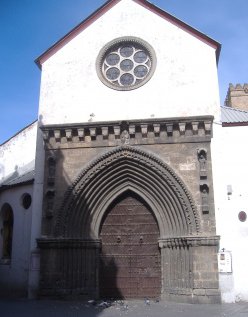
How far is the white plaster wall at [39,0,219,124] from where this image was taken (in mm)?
14320

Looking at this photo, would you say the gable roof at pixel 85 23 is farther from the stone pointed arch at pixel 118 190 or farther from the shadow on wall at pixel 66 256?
the stone pointed arch at pixel 118 190

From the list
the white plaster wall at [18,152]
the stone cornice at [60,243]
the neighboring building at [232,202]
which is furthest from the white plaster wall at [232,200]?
the white plaster wall at [18,152]

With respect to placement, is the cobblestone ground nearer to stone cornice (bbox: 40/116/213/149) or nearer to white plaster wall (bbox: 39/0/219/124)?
stone cornice (bbox: 40/116/213/149)

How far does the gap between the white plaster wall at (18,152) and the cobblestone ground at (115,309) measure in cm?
739

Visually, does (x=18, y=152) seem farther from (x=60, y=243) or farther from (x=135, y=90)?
(x=135, y=90)

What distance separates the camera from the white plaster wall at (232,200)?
12.5 meters

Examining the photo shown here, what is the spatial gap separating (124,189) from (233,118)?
4.95 meters

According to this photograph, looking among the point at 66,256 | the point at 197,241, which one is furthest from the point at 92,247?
the point at 197,241

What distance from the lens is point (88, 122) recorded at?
14.3 metres

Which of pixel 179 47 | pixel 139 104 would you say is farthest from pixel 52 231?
pixel 179 47

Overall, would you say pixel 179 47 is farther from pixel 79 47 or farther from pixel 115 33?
pixel 79 47

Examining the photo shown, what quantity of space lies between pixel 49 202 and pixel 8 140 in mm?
6729

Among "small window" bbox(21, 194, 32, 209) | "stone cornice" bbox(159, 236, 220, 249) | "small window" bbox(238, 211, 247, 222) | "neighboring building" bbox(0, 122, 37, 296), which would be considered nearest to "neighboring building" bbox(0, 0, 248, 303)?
"stone cornice" bbox(159, 236, 220, 249)

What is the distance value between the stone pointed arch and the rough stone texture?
34mm
